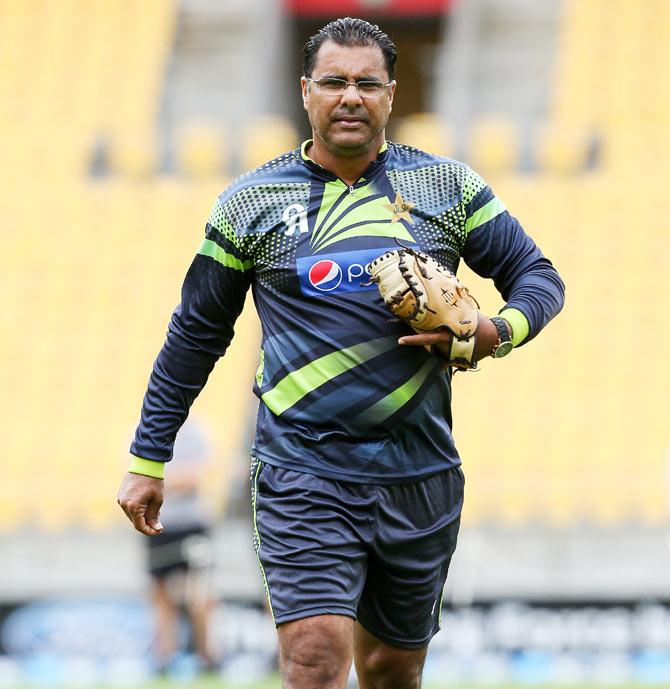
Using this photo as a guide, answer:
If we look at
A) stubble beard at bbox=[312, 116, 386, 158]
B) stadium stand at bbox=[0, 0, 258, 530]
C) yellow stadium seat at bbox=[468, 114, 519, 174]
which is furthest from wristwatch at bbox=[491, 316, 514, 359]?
yellow stadium seat at bbox=[468, 114, 519, 174]

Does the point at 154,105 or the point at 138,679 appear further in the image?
the point at 154,105

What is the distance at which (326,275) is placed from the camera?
440cm

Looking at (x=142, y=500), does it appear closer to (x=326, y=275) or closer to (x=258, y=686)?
(x=326, y=275)

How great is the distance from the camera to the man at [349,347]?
436 centimetres

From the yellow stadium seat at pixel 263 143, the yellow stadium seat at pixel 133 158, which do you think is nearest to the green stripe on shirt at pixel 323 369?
the yellow stadium seat at pixel 263 143

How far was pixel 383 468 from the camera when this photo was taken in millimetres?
4410

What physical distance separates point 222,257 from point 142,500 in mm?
769

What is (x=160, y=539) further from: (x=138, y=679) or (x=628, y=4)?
(x=628, y=4)

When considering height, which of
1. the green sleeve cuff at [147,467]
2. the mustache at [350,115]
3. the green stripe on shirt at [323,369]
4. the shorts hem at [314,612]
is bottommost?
the shorts hem at [314,612]

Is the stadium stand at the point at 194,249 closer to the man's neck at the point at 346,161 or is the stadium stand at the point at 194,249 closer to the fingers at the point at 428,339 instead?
the man's neck at the point at 346,161

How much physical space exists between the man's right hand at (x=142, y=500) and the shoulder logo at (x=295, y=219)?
0.87m

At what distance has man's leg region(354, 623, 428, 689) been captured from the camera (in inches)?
181

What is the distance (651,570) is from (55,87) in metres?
9.54

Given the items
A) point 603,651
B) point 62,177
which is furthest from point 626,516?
point 62,177
